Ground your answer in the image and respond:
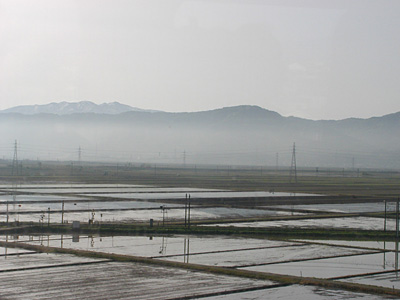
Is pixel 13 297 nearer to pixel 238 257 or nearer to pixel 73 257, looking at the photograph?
pixel 73 257

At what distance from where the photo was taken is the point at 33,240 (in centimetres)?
2623

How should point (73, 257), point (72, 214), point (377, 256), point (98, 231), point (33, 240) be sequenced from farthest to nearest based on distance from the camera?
point (72, 214) → point (98, 231) → point (33, 240) → point (377, 256) → point (73, 257)

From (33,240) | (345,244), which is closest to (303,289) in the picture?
(345,244)

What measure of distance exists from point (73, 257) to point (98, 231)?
7.63 metres

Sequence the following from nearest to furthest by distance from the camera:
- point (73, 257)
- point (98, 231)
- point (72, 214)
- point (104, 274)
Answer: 1. point (104, 274)
2. point (73, 257)
3. point (98, 231)
4. point (72, 214)

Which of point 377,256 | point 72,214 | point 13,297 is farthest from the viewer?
point 72,214

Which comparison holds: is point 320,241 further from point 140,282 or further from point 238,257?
point 140,282

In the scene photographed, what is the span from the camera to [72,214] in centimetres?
3809

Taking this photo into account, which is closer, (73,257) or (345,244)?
(73,257)

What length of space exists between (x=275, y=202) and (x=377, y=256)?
2932 cm

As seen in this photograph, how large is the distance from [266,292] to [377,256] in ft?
27.9

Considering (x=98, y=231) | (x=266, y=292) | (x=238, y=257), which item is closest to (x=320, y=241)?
(x=238, y=257)

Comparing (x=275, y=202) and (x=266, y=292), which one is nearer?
(x=266, y=292)

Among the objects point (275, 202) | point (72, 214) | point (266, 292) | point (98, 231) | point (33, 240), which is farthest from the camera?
point (275, 202)
